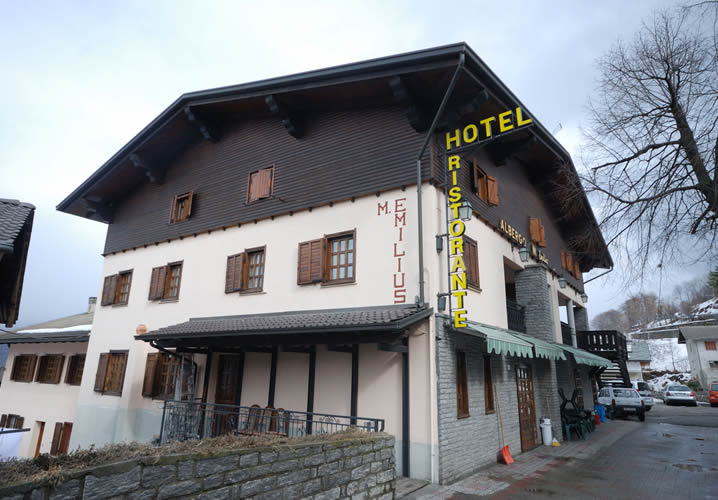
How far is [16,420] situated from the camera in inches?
702

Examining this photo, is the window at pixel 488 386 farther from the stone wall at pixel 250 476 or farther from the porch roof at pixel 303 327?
the stone wall at pixel 250 476

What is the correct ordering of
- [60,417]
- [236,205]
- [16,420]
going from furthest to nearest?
[16,420], [60,417], [236,205]

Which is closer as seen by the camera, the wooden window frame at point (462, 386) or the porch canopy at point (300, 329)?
the porch canopy at point (300, 329)

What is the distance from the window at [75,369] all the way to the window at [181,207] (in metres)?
7.44

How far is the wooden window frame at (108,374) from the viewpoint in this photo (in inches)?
553

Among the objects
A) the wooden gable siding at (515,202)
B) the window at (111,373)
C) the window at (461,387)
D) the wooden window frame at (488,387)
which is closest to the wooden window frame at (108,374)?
the window at (111,373)

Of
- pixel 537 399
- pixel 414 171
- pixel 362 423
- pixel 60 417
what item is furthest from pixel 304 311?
pixel 60 417

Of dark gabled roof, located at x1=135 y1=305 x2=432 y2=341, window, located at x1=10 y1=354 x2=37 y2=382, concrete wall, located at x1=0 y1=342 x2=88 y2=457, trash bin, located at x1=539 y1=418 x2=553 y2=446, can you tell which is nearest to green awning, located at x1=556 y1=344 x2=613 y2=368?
trash bin, located at x1=539 y1=418 x2=553 y2=446

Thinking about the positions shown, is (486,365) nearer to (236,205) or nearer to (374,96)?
(374,96)

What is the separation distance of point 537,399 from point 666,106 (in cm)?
934

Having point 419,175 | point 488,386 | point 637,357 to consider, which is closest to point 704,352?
point 637,357

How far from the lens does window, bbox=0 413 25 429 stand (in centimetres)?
1758

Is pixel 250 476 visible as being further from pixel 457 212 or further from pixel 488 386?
pixel 488 386

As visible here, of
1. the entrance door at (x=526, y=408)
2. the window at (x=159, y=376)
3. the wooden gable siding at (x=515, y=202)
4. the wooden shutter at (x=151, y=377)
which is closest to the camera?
the wooden gable siding at (x=515, y=202)
